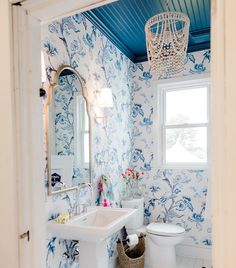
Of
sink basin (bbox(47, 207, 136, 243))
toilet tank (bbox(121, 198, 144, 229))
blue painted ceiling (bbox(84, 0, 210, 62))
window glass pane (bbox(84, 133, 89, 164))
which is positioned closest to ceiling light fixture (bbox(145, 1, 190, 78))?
blue painted ceiling (bbox(84, 0, 210, 62))

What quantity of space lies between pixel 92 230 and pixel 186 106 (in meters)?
2.18

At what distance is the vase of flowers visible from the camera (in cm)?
302

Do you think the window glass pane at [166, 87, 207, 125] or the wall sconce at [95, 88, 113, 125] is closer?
the wall sconce at [95, 88, 113, 125]

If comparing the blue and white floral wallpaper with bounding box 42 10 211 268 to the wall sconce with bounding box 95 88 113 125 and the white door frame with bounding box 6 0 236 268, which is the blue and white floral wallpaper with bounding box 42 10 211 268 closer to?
the wall sconce with bounding box 95 88 113 125

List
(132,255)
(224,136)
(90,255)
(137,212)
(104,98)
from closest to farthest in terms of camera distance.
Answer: (224,136) → (90,255) → (104,98) → (132,255) → (137,212)

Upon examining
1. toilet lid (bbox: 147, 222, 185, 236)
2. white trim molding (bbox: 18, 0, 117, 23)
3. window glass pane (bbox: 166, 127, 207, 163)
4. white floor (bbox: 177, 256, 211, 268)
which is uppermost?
white trim molding (bbox: 18, 0, 117, 23)

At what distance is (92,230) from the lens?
1.58m

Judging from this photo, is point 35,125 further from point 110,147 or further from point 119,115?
point 119,115

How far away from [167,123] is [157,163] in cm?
57

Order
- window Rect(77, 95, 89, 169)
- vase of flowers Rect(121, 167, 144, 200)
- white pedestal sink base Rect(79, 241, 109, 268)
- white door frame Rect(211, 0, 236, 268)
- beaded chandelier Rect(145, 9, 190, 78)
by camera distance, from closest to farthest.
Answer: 1. white door frame Rect(211, 0, 236, 268)
2. white pedestal sink base Rect(79, 241, 109, 268)
3. beaded chandelier Rect(145, 9, 190, 78)
4. window Rect(77, 95, 89, 169)
5. vase of flowers Rect(121, 167, 144, 200)

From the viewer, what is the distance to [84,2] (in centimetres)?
95

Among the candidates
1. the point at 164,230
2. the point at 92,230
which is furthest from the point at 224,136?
the point at 164,230

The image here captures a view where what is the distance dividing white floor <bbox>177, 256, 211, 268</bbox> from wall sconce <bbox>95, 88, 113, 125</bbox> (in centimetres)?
192

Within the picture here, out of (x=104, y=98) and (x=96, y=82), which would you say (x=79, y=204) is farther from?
(x=96, y=82)
